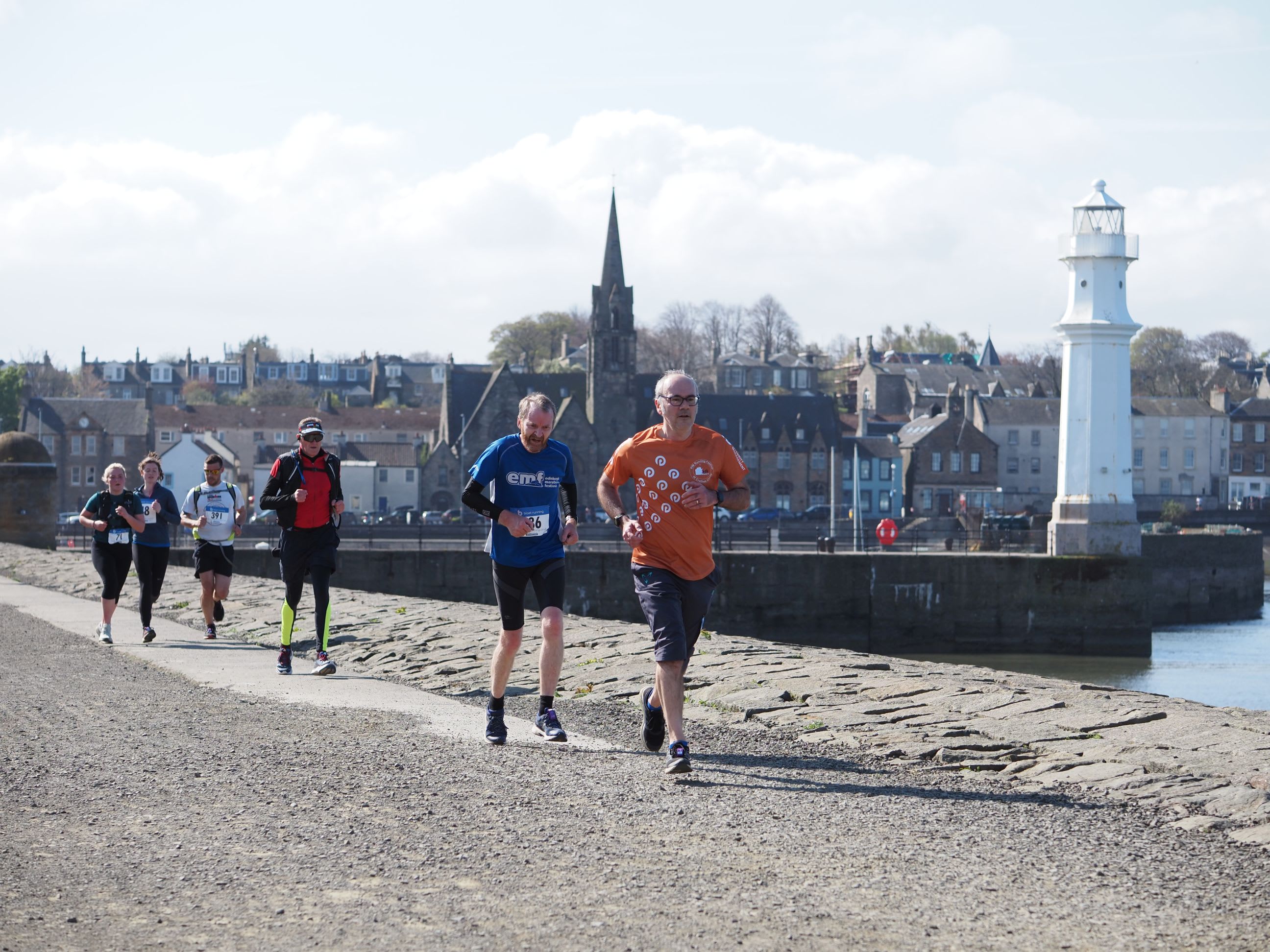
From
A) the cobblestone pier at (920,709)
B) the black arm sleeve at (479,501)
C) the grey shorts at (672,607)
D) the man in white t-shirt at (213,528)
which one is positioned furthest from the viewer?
the man in white t-shirt at (213,528)

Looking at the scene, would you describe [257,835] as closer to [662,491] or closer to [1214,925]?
[662,491]

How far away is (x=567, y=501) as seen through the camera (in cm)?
850

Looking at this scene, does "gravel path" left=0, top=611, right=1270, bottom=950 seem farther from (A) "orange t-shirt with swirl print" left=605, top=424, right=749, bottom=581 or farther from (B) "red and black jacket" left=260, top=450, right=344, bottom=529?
(B) "red and black jacket" left=260, top=450, right=344, bottom=529

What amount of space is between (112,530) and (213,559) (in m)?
0.96

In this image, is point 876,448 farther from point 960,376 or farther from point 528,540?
point 528,540

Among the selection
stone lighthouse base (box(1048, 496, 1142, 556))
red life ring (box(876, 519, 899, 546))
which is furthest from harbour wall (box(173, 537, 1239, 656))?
red life ring (box(876, 519, 899, 546))

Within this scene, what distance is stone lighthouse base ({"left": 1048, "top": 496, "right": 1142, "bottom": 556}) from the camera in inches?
1785

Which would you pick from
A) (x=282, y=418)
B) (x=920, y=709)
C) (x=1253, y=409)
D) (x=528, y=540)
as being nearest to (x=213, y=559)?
(x=528, y=540)

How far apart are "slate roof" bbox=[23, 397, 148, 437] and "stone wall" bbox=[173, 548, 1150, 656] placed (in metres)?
72.6

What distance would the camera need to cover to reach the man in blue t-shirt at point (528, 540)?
8195 millimetres

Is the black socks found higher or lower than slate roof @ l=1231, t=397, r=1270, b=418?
lower

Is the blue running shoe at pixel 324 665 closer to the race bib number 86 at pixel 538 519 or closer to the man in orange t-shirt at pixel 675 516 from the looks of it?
the race bib number 86 at pixel 538 519

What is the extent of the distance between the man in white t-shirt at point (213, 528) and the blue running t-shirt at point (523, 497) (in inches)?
263

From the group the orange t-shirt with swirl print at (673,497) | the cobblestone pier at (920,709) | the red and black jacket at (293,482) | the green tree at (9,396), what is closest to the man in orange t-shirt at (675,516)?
the orange t-shirt with swirl print at (673,497)
